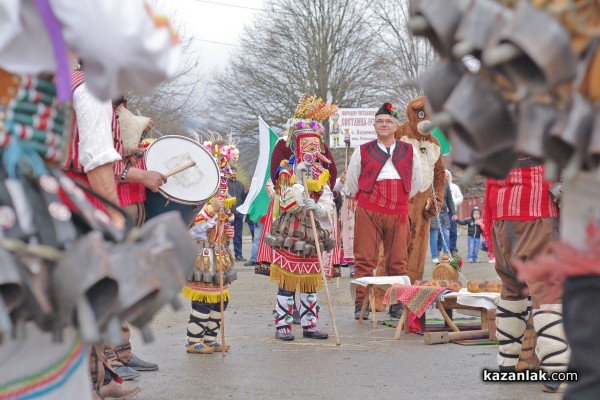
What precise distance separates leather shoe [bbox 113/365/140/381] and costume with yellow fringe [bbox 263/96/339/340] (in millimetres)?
1946

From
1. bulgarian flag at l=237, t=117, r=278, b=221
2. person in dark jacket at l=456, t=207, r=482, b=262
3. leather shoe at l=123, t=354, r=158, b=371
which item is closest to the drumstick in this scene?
leather shoe at l=123, t=354, r=158, b=371

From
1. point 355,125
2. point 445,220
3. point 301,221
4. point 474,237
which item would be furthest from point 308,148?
point 474,237

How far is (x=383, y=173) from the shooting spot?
9.25 metres

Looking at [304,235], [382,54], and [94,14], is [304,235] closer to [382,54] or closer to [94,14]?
[94,14]

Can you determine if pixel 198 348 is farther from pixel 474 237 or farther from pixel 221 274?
pixel 474 237

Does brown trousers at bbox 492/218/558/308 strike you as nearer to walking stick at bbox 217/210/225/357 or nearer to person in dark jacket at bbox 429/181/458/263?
walking stick at bbox 217/210/225/357

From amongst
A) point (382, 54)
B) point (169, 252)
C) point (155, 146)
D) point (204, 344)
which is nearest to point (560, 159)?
point (169, 252)

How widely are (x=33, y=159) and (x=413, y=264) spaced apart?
818cm

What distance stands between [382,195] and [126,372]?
376 cm

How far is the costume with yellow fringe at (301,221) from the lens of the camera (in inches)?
312

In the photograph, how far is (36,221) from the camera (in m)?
2.09

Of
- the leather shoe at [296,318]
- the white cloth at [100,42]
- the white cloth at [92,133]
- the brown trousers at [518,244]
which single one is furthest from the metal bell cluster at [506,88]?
the leather shoe at [296,318]

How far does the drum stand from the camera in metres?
5.93

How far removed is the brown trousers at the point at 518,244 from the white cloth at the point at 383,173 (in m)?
3.39
